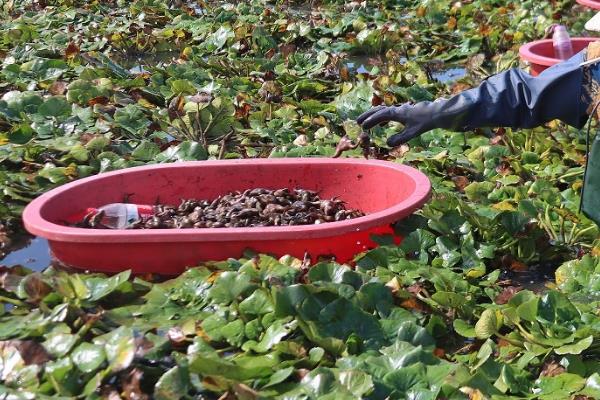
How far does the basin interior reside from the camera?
9.84 feet

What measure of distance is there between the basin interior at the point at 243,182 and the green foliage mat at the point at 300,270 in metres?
0.19

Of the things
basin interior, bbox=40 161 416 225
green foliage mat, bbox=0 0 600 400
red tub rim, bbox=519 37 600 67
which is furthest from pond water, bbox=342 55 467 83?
basin interior, bbox=40 161 416 225

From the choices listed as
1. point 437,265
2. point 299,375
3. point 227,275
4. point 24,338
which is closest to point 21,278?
point 24,338

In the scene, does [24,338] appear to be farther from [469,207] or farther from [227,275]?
[469,207]

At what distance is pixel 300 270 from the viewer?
2537 millimetres

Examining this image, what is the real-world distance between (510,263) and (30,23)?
4046 mm

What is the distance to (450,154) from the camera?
3623 millimetres

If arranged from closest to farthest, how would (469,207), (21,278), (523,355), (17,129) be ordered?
(523,355), (21,278), (469,207), (17,129)

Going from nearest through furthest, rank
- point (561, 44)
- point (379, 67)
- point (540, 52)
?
point (561, 44) → point (540, 52) → point (379, 67)

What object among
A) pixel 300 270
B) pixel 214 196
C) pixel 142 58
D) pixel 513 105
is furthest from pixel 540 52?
pixel 142 58

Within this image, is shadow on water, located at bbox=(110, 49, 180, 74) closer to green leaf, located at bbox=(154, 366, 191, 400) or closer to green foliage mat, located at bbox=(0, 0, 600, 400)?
green foliage mat, located at bbox=(0, 0, 600, 400)

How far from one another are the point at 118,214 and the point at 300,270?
686mm

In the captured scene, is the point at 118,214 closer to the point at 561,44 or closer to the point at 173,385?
the point at 173,385

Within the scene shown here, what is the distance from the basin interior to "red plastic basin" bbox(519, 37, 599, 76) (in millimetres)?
1308
